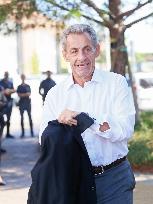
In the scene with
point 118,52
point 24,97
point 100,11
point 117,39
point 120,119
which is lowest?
point 24,97

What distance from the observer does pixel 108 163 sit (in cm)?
304

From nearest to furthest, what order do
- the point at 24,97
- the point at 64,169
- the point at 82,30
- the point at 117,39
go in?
the point at 64,169 → the point at 82,30 → the point at 117,39 → the point at 24,97

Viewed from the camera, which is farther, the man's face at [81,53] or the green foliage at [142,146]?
the green foliage at [142,146]

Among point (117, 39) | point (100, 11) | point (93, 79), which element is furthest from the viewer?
point (117, 39)

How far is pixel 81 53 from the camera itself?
9.77 feet

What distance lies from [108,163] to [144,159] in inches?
273

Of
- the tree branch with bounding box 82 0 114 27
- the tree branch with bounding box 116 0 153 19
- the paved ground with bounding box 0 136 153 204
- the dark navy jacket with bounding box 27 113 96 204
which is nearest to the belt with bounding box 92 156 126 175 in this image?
the dark navy jacket with bounding box 27 113 96 204

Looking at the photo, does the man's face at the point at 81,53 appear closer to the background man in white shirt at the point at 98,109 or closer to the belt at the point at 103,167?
the background man in white shirt at the point at 98,109

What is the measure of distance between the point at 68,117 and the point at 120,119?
298 mm

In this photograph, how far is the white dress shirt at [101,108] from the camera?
117 inches

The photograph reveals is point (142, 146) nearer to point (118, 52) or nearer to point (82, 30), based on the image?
point (118, 52)

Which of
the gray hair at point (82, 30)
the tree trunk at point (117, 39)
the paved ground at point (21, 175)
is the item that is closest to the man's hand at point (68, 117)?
the gray hair at point (82, 30)

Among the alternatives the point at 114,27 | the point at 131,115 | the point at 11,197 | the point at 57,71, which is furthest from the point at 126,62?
the point at 57,71

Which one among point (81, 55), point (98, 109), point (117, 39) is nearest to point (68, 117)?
point (98, 109)
